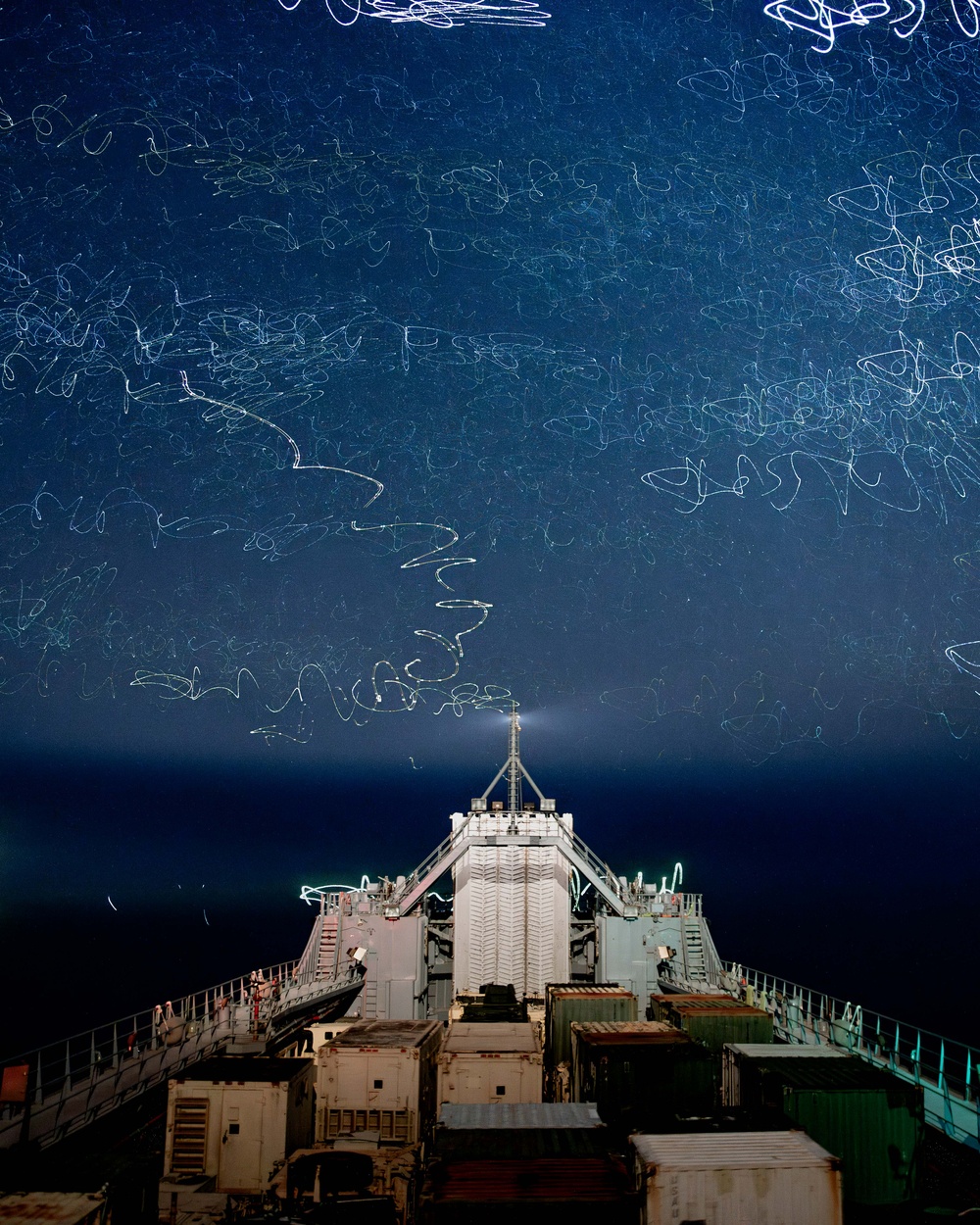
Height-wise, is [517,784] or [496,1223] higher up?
[517,784]

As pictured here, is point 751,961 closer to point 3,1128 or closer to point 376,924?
point 376,924

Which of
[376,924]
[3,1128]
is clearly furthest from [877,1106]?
[376,924]

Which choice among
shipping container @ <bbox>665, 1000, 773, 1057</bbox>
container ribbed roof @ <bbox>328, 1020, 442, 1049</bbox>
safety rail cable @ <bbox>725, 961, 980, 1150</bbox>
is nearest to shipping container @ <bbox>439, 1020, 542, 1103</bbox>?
container ribbed roof @ <bbox>328, 1020, 442, 1049</bbox>

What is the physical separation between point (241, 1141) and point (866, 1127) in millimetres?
12958

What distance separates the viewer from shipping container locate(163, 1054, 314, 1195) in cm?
1911

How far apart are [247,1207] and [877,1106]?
12909mm

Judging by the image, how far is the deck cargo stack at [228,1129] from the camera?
19.1 metres

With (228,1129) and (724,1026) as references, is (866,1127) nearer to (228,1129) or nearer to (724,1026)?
(724,1026)

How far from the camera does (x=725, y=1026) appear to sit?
26.8 metres

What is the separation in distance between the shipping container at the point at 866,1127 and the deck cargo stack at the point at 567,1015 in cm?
1107

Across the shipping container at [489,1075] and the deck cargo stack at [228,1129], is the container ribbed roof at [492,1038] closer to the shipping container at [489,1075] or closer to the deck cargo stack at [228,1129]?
the shipping container at [489,1075]

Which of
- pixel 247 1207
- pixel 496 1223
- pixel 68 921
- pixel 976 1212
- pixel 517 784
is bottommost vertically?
pixel 68 921

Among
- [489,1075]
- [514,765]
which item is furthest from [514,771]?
[489,1075]

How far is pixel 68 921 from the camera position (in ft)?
591
